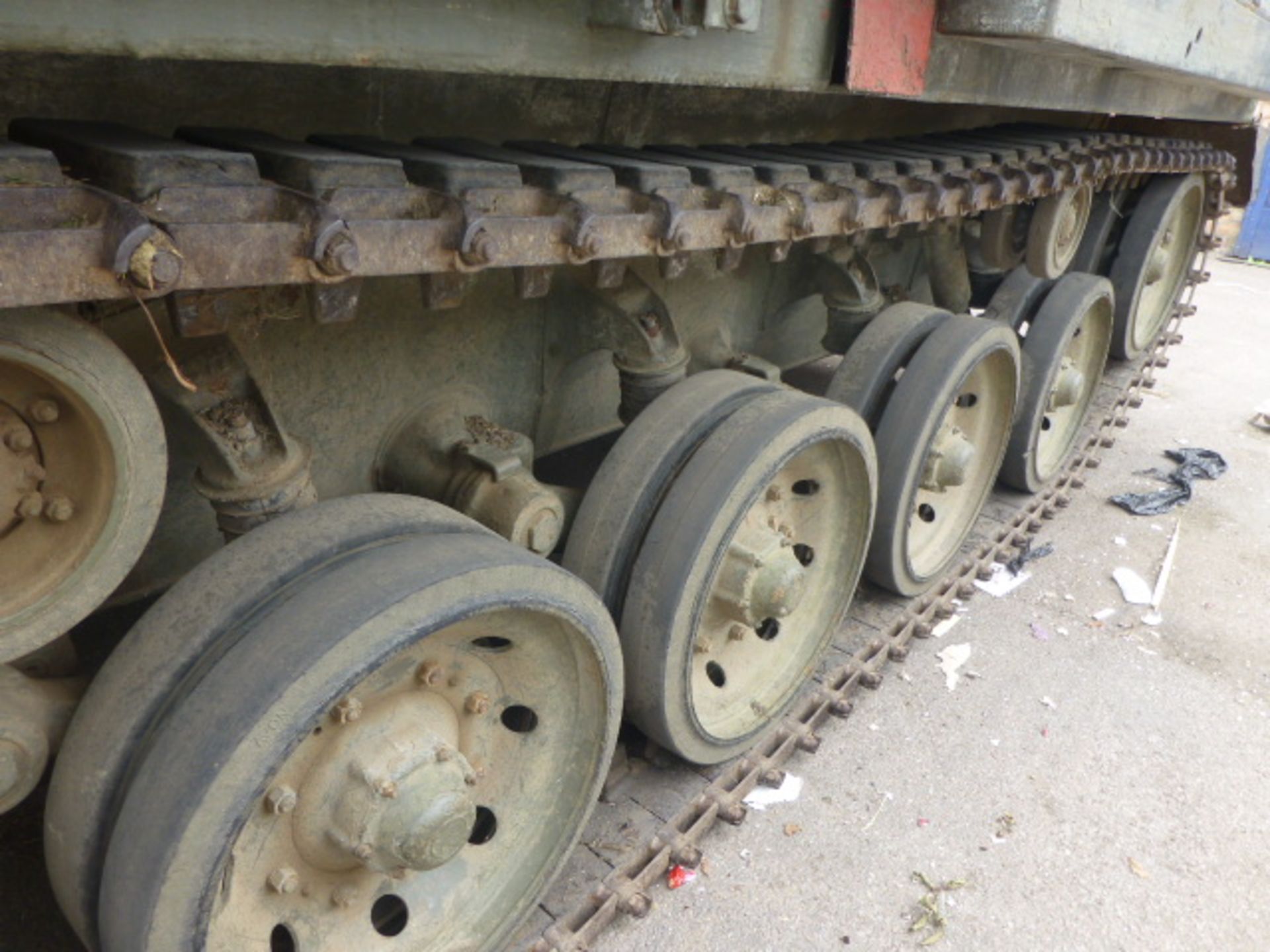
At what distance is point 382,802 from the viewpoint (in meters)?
1.54

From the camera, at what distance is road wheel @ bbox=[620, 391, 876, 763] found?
2.00m

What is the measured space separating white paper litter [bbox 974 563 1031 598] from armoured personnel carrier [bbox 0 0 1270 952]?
52cm

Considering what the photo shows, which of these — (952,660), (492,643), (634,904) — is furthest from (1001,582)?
(492,643)

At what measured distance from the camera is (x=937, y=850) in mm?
2260

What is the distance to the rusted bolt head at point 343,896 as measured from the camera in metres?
1.66

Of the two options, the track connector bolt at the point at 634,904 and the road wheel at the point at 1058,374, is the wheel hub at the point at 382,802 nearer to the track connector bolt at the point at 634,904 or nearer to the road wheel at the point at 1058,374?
the track connector bolt at the point at 634,904

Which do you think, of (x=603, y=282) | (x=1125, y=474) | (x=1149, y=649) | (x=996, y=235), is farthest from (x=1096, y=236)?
(x=603, y=282)

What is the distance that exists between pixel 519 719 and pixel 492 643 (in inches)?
7.8

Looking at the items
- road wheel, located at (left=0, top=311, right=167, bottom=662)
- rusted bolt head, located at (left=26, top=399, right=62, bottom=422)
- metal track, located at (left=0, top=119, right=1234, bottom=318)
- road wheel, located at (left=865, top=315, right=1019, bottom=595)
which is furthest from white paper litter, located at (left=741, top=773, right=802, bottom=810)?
rusted bolt head, located at (left=26, top=399, right=62, bottom=422)

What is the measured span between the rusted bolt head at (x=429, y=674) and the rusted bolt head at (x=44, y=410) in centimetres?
65

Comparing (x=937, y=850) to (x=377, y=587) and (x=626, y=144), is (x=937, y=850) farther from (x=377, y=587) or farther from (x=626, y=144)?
(x=626, y=144)

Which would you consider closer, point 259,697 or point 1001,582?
point 259,697

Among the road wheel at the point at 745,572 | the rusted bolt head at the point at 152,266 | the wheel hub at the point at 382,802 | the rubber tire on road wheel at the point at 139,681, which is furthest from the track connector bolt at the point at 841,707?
the rusted bolt head at the point at 152,266

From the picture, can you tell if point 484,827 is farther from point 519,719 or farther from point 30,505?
point 30,505
